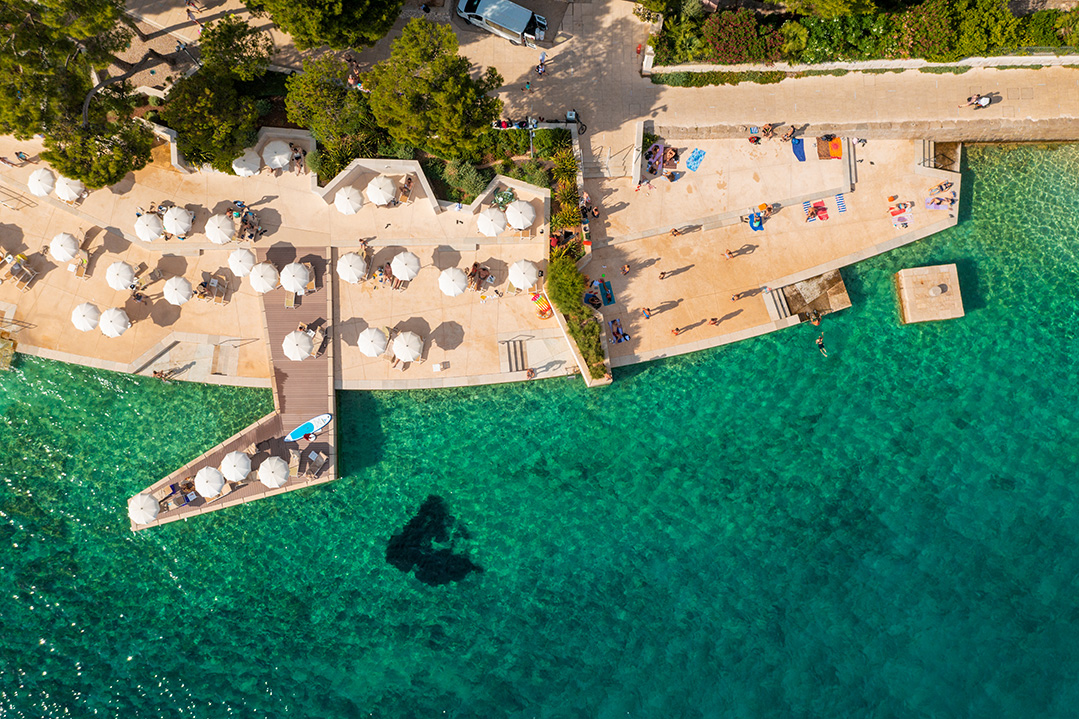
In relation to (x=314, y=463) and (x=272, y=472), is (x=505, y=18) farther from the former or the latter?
(x=272, y=472)

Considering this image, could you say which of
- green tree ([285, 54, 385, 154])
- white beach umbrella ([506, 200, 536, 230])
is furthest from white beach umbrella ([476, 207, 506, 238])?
green tree ([285, 54, 385, 154])

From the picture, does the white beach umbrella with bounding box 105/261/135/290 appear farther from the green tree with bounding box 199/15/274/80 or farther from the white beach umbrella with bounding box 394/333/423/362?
the white beach umbrella with bounding box 394/333/423/362

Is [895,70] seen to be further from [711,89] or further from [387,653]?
[387,653]

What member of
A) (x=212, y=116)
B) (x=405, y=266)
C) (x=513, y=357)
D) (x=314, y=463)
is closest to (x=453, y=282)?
(x=405, y=266)

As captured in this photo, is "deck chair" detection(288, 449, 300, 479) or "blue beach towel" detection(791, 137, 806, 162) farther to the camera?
"blue beach towel" detection(791, 137, 806, 162)

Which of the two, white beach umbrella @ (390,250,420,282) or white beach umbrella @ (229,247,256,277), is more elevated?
white beach umbrella @ (229,247,256,277)

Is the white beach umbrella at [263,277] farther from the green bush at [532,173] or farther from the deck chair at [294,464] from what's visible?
the green bush at [532,173]
